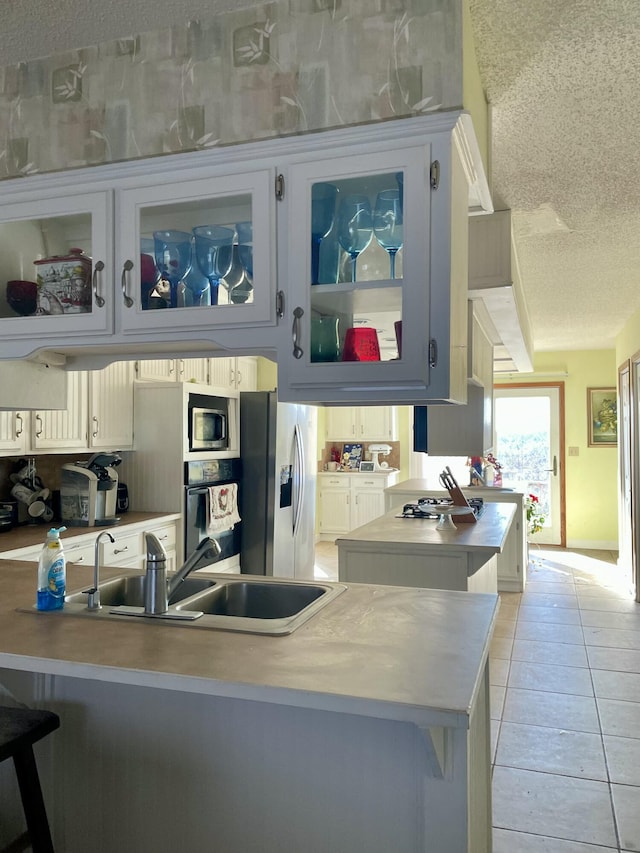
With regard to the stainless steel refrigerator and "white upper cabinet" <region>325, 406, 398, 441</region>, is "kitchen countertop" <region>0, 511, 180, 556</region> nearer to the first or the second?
the stainless steel refrigerator

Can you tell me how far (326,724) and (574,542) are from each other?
7335mm

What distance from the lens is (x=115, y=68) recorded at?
1940 mm

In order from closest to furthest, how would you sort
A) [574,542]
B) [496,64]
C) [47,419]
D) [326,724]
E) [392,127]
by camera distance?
[326,724] → [392,127] → [496,64] → [47,419] → [574,542]

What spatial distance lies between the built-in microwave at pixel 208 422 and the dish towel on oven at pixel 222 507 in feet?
0.97

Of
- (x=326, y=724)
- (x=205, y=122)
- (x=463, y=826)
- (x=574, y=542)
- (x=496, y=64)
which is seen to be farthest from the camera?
(x=574, y=542)

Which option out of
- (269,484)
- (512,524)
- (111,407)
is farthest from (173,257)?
(512,524)

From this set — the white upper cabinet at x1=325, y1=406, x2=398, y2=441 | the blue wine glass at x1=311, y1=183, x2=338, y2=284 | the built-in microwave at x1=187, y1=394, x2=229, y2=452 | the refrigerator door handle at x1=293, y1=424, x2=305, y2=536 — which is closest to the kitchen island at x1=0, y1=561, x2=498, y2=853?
the blue wine glass at x1=311, y1=183, x2=338, y2=284

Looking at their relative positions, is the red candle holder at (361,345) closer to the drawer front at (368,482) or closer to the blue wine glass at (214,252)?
the blue wine glass at (214,252)

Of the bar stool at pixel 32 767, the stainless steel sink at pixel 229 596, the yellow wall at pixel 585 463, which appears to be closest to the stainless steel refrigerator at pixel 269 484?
the stainless steel sink at pixel 229 596

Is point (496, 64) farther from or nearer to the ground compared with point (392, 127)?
farther from the ground

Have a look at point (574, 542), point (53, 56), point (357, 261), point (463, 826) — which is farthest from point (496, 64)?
point (574, 542)

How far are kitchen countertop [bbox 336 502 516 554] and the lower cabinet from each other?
3527mm

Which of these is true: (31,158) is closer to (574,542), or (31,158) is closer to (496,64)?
(496,64)

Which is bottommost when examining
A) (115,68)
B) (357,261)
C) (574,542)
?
(574,542)
